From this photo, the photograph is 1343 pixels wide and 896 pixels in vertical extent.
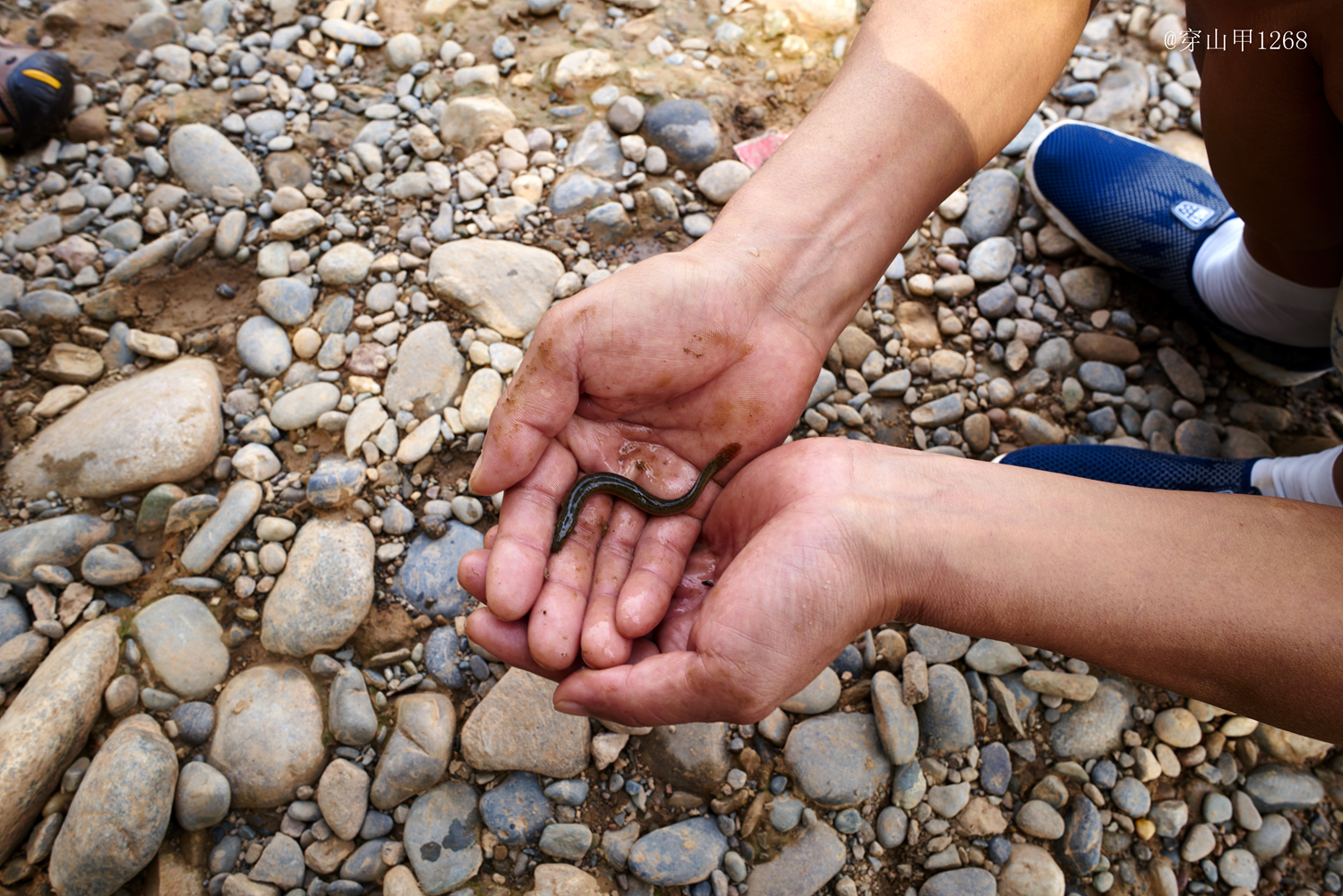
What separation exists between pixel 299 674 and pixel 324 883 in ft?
2.85

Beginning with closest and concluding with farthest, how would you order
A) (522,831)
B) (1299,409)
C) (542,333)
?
(542,333)
(522,831)
(1299,409)

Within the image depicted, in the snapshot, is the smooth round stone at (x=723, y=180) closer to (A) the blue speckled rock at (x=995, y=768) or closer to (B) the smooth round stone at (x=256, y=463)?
(B) the smooth round stone at (x=256, y=463)

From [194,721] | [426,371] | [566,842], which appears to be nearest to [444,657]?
[566,842]

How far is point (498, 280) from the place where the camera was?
14.0ft

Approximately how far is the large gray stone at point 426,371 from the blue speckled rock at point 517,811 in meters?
1.90

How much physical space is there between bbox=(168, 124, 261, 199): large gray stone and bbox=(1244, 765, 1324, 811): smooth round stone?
6187mm

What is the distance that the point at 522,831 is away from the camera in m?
3.20

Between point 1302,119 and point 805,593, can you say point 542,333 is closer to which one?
point 805,593

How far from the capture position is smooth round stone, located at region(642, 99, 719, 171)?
4660 mm

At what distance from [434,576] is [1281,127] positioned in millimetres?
4173

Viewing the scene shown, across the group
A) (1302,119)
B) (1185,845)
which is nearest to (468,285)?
(1302,119)

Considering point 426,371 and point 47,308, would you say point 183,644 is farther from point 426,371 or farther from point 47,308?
point 47,308

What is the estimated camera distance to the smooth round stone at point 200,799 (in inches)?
122

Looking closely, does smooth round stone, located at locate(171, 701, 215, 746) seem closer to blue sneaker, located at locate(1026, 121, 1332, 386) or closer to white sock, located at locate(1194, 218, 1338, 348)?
blue sneaker, located at locate(1026, 121, 1332, 386)
